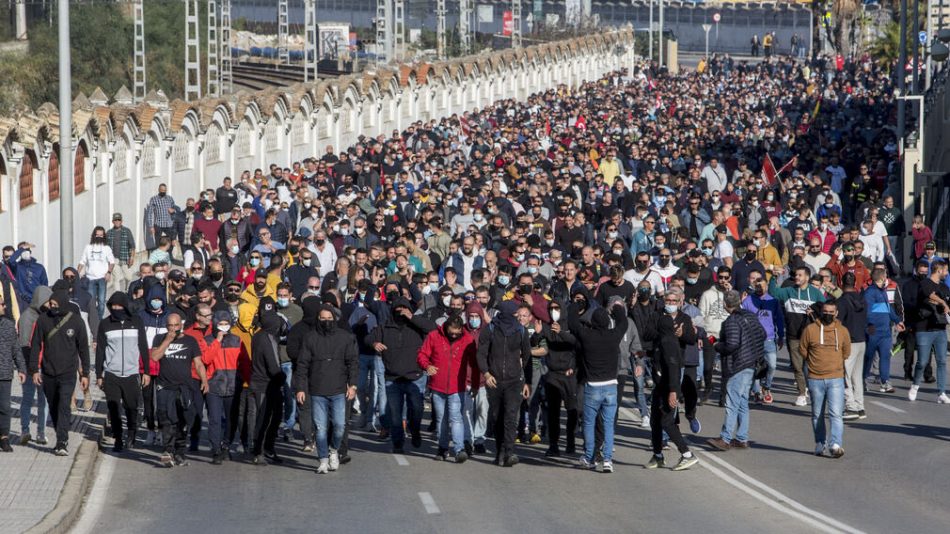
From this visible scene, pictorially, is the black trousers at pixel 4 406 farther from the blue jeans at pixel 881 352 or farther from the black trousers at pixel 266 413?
the blue jeans at pixel 881 352

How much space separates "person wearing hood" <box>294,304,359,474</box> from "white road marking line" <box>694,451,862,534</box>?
A: 10.7 ft

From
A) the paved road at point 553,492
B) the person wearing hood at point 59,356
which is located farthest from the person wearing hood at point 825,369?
the person wearing hood at point 59,356

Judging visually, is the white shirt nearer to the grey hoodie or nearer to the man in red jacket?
the grey hoodie

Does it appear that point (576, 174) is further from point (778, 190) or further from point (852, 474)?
point (852, 474)

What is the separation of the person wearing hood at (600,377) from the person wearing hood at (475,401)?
1.04 metres

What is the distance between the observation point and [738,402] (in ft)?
52.3

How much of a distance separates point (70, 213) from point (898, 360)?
10967 mm

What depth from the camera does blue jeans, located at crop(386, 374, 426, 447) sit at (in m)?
16.0

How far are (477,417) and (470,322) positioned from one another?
92 cm

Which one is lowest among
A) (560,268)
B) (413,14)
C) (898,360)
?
(898,360)

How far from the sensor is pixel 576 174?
1272 inches

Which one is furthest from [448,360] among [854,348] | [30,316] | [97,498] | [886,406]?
[886,406]

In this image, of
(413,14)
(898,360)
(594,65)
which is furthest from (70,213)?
(413,14)

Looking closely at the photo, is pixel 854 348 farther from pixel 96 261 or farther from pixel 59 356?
pixel 96 261
